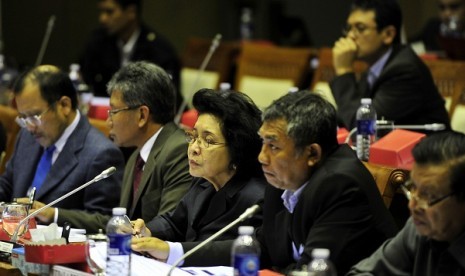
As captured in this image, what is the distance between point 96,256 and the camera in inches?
129

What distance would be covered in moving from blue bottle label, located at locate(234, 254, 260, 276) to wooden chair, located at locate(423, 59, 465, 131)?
294 centimetres

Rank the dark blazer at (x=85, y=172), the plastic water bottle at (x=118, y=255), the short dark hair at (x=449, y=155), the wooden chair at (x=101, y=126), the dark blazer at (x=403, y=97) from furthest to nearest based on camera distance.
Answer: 1. the wooden chair at (x=101, y=126)
2. the dark blazer at (x=403, y=97)
3. the dark blazer at (x=85, y=172)
4. the plastic water bottle at (x=118, y=255)
5. the short dark hair at (x=449, y=155)

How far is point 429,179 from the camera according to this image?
8.84 feet

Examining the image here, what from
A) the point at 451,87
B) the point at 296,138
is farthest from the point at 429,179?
the point at 451,87

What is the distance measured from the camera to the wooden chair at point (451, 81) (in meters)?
5.57

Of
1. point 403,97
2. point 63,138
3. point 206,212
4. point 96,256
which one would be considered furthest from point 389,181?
point 63,138

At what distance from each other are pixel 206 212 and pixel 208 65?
3.94 m

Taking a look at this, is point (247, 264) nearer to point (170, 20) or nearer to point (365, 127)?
point (365, 127)

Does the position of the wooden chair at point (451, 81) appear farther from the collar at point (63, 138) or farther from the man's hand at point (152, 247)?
the man's hand at point (152, 247)

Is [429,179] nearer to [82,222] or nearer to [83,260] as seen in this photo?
[83,260]

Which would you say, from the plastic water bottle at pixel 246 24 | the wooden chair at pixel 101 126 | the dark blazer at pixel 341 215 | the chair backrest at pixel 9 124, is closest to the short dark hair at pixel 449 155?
the dark blazer at pixel 341 215

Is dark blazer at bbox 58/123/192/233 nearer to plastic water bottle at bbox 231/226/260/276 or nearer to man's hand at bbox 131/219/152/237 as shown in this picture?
man's hand at bbox 131/219/152/237

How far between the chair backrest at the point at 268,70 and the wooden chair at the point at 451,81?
4.15 feet

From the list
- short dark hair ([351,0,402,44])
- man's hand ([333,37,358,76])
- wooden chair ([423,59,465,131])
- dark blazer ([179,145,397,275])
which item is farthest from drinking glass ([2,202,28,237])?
wooden chair ([423,59,465,131])
